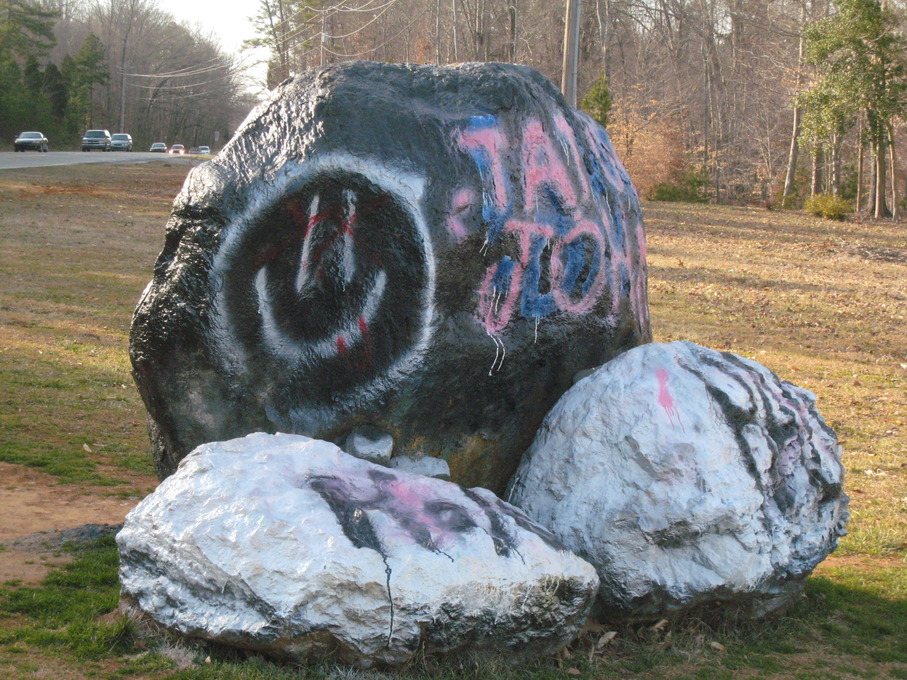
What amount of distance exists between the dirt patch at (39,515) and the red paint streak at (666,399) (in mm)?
3093

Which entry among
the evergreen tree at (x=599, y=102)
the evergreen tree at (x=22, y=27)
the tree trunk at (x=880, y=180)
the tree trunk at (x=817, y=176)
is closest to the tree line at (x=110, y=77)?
the evergreen tree at (x=22, y=27)

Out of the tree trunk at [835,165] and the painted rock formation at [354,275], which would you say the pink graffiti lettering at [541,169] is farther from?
the tree trunk at [835,165]

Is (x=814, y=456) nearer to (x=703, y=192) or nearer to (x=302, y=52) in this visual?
(x=703, y=192)

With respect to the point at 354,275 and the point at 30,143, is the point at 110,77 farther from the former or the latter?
the point at 354,275

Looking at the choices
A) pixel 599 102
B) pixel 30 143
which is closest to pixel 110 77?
pixel 30 143

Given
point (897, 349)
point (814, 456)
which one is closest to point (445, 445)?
point (814, 456)

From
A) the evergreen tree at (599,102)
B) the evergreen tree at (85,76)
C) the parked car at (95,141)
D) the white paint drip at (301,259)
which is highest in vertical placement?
the evergreen tree at (85,76)

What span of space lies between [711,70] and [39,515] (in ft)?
135

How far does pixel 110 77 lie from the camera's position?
6706 centimetres

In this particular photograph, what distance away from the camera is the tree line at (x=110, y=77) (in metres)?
52.2

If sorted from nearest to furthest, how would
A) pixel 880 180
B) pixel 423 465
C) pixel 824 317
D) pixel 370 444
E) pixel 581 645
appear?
pixel 581 645 < pixel 370 444 < pixel 423 465 < pixel 824 317 < pixel 880 180

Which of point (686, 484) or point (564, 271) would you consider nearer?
point (686, 484)

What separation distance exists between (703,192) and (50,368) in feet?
106

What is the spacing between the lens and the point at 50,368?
9.67 m
